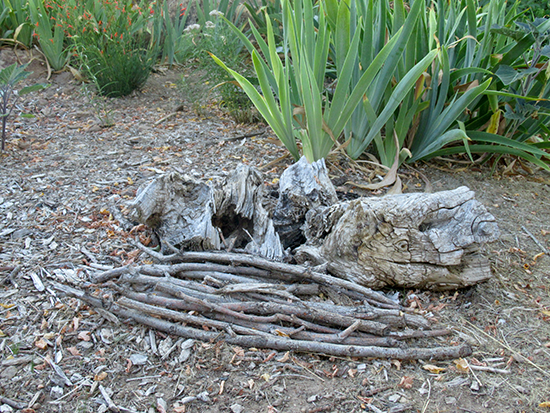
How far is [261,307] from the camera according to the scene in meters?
1.85

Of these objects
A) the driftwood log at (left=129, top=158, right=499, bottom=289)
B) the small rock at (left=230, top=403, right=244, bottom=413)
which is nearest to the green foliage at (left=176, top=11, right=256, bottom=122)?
the driftwood log at (left=129, top=158, right=499, bottom=289)

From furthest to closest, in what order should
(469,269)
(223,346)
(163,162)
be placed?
(163,162)
(469,269)
(223,346)

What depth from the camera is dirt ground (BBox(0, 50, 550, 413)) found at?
5.25 ft

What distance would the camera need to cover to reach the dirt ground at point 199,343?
1.60 metres

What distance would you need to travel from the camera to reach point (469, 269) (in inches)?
81.0

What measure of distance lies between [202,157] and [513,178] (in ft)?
7.63

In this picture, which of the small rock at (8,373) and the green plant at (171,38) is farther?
the green plant at (171,38)

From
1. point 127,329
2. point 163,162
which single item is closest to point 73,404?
point 127,329

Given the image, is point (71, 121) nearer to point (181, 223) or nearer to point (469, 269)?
point (181, 223)

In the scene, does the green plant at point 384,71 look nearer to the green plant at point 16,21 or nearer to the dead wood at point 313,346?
the dead wood at point 313,346

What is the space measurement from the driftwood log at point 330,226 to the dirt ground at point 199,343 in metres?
0.18

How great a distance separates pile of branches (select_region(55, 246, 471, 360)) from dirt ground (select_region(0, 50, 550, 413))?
0.05 metres

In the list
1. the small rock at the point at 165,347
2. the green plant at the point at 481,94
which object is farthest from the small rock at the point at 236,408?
the green plant at the point at 481,94

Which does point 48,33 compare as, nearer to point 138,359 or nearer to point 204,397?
point 138,359
